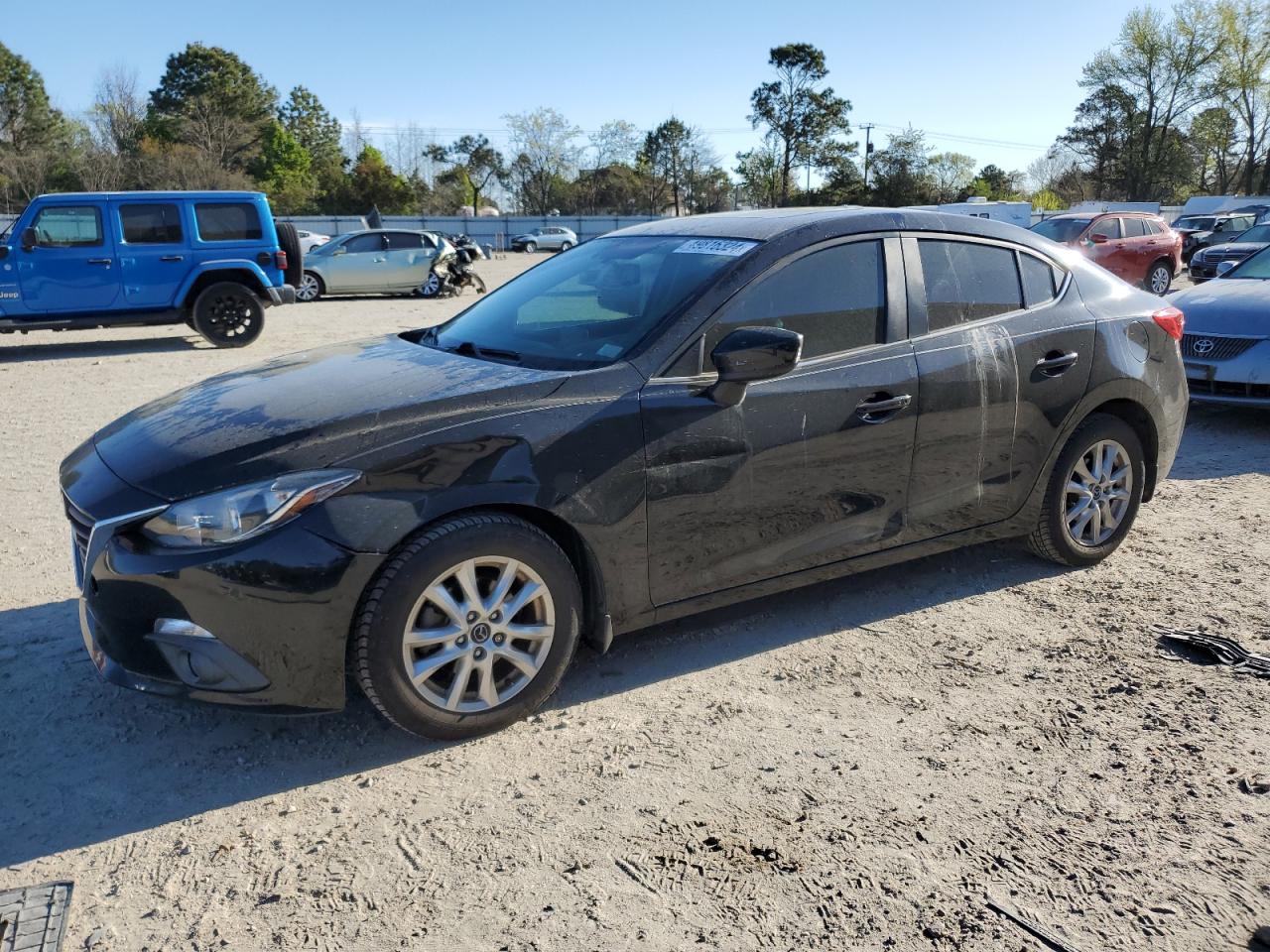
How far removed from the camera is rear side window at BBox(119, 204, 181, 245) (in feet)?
41.3

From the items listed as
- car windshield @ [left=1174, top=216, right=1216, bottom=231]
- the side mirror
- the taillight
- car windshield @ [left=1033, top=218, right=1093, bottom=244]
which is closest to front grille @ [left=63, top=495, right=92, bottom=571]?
the side mirror

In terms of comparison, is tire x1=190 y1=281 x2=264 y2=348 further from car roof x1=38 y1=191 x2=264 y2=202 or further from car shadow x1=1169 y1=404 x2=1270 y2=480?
car shadow x1=1169 y1=404 x2=1270 y2=480

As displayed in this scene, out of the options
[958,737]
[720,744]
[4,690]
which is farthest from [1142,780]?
[4,690]

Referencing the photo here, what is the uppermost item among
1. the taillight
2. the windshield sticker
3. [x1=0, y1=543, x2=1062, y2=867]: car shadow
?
the windshield sticker

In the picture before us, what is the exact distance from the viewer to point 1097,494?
4.83 metres

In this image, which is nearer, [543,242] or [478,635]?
[478,635]

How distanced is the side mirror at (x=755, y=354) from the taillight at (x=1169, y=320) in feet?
8.23

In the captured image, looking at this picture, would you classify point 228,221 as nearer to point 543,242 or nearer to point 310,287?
point 310,287

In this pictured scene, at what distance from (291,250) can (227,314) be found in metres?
1.51

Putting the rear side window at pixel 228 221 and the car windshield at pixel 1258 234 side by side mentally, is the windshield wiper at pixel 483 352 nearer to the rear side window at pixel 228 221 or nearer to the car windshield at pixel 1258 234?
the rear side window at pixel 228 221

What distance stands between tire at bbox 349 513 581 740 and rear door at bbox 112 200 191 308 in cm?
1136

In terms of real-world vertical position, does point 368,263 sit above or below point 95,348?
above

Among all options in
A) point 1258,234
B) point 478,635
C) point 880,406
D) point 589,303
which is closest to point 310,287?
point 589,303

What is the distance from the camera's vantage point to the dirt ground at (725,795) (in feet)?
8.17
